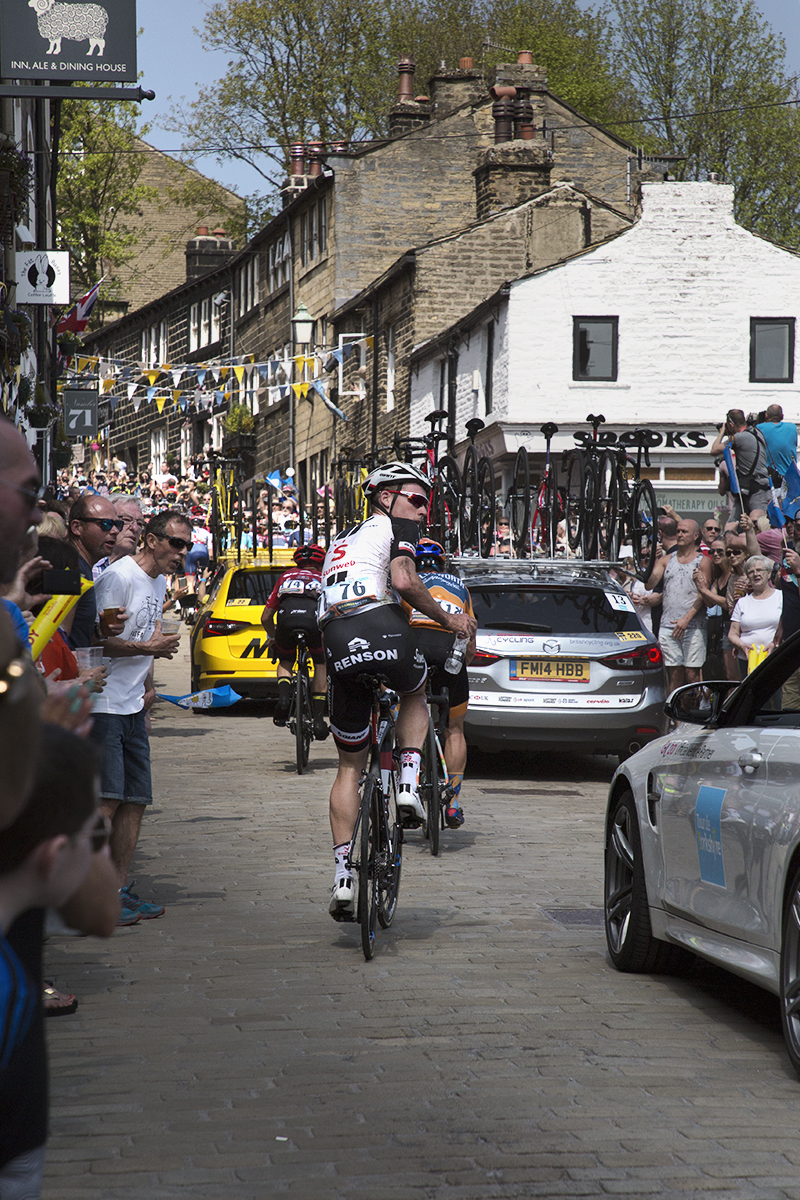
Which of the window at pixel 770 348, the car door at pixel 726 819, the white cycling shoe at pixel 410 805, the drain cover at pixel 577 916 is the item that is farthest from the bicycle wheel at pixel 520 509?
the window at pixel 770 348

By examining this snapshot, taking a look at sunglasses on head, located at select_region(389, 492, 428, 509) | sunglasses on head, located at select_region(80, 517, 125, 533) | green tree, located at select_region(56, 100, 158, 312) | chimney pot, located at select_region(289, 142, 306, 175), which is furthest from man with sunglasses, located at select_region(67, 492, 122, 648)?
chimney pot, located at select_region(289, 142, 306, 175)

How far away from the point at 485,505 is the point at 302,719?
5.80m

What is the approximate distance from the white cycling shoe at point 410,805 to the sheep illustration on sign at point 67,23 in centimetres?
811

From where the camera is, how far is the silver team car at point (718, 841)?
5.12m

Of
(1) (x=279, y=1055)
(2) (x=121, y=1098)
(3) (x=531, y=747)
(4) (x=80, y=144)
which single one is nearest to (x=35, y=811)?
(2) (x=121, y=1098)

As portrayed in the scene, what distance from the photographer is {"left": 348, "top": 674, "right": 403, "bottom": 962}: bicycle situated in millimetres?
6758

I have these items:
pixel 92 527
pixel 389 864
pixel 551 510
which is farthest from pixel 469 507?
pixel 389 864

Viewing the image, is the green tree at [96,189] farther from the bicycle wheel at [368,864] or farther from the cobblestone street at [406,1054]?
the bicycle wheel at [368,864]

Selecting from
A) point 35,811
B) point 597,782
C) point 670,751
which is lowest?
point 597,782

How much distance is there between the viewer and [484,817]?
11.3m

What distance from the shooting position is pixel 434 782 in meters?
9.31

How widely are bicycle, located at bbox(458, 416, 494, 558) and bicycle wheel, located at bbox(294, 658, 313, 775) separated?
500cm

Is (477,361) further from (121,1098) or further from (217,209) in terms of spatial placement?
(121,1098)

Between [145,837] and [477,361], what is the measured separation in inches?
1088
